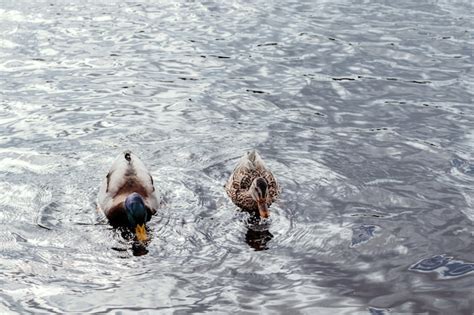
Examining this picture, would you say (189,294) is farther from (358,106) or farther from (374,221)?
(358,106)

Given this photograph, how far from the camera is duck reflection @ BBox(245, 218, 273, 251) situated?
350 inches

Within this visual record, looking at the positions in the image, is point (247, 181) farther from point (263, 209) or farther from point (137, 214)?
point (137, 214)

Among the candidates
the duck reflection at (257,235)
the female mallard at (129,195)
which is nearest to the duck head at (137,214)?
the female mallard at (129,195)

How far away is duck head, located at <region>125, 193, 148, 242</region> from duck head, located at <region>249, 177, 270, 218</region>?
1537 millimetres

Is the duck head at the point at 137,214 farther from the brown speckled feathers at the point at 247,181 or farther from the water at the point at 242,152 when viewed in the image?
the brown speckled feathers at the point at 247,181

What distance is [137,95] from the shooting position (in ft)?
47.5

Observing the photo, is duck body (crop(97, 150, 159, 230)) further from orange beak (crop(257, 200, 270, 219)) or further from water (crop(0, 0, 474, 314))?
orange beak (crop(257, 200, 270, 219))

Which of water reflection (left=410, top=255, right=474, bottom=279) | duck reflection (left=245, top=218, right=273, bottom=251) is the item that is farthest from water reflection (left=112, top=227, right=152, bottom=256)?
water reflection (left=410, top=255, right=474, bottom=279)

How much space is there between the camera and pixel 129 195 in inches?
378

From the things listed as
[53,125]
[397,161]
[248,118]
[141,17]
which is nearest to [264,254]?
[397,161]

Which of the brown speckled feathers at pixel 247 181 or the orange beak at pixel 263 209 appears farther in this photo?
the brown speckled feathers at pixel 247 181

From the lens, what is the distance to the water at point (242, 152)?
26.0 feet

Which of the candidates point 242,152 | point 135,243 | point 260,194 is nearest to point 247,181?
point 260,194

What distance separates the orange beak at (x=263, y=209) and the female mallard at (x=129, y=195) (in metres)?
1.48
